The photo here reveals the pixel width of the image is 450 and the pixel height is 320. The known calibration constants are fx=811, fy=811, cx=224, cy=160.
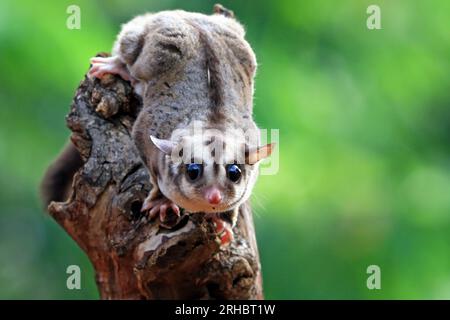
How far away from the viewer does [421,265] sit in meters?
6.00

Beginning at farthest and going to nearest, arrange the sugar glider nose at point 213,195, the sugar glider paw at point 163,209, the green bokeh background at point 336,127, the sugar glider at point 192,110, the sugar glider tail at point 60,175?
the green bokeh background at point 336,127
the sugar glider tail at point 60,175
the sugar glider paw at point 163,209
the sugar glider at point 192,110
the sugar glider nose at point 213,195

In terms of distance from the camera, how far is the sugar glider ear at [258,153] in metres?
3.63

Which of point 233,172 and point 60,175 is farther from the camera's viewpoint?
point 60,175

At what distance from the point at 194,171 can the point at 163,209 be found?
11.2 inches

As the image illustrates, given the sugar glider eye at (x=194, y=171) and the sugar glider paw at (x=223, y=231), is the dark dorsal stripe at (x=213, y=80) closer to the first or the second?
the sugar glider eye at (x=194, y=171)

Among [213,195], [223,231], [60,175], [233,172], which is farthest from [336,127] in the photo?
[213,195]

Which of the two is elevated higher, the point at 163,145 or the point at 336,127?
the point at 163,145

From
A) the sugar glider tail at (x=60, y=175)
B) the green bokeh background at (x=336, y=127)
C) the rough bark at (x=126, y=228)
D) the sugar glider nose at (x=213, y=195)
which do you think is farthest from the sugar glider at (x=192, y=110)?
→ the green bokeh background at (x=336, y=127)

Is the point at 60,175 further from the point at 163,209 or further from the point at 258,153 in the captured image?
the point at 258,153

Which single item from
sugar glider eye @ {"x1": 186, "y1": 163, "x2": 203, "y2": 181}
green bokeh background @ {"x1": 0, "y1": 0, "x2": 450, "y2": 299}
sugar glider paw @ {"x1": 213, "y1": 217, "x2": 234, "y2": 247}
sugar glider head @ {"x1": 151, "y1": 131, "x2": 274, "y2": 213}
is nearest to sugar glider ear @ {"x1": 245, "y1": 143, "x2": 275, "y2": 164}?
sugar glider head @ {"x1": 151, "y1": 131, "x2": 274, "y2": 213}

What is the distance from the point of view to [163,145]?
3.67m

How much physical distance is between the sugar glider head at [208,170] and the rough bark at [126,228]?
0.15m
